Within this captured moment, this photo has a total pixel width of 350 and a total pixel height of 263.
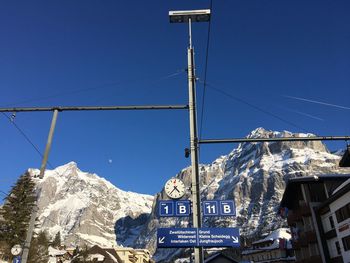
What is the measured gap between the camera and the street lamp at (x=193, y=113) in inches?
524

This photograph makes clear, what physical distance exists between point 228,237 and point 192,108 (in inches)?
→ 202

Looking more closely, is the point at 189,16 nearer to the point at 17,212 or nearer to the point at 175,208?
the point at 175,208

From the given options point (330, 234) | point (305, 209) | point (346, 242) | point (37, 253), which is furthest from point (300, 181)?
point (37, 253)

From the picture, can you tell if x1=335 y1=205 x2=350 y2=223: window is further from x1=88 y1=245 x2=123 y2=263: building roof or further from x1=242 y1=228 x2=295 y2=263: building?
x1=88 y1=245 x2=123 y2=263: building roof

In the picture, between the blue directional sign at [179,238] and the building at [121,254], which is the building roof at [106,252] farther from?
the blue directional sign at [179,238]

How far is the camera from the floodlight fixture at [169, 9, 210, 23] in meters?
14.9

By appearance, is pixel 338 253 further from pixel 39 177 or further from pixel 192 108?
pixel 39 177

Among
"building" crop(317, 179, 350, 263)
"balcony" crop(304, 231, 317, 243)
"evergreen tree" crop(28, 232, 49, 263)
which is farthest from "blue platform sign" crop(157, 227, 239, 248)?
"balcony" crop(304, 231, 317, 243)

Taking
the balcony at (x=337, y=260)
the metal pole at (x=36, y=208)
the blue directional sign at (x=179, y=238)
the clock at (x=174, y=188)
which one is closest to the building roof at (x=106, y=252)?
the balcony at (x=337, y=260)

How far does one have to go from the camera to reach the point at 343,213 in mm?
40156

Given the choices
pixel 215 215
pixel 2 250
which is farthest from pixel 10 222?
pixel 215 215

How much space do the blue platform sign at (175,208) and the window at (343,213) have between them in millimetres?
30941

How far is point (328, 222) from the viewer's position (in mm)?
45188

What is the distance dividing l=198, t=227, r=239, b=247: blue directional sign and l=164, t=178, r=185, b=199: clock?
7.05ft
